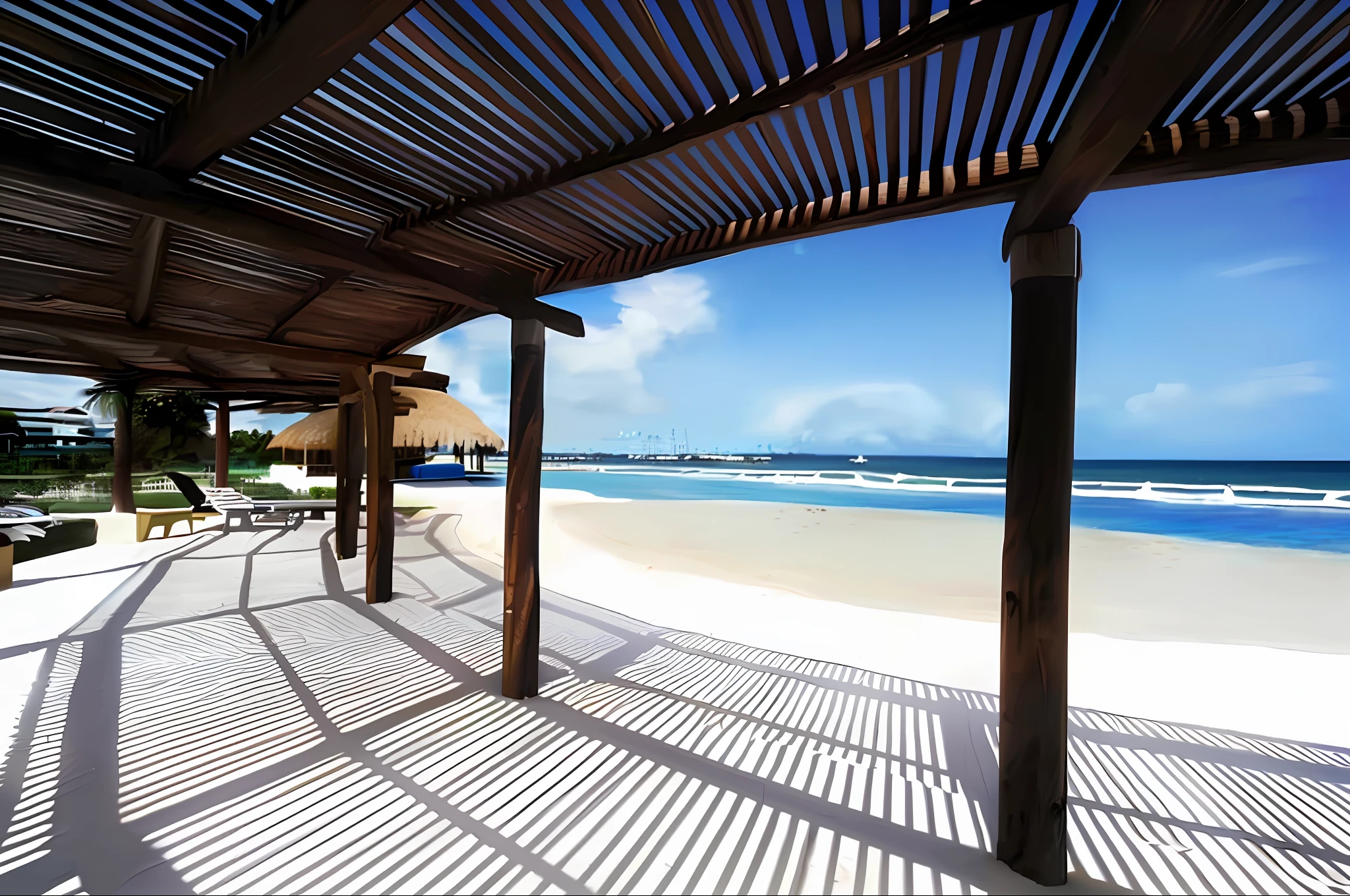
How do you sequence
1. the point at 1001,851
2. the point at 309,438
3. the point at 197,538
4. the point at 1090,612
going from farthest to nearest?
the point at 309,438
the point at 197,538
the point at 1090,612
the point at 1001,851

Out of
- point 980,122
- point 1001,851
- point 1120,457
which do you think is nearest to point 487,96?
point 980,122

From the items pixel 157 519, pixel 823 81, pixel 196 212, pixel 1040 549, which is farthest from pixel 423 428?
pixel 1040 549

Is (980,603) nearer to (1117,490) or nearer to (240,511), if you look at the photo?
(240,511)

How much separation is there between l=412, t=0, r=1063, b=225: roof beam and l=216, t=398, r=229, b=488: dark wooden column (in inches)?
464

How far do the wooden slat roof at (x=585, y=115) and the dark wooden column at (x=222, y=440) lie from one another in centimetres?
957

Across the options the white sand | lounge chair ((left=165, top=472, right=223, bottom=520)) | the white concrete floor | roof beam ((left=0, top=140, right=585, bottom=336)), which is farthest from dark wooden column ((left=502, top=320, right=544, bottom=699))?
lounge chair ((left=165, top=472, right=223, bottom=520))

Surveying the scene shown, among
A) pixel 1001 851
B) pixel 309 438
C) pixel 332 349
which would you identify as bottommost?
pixel 1001 851

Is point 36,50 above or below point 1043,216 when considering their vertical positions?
above

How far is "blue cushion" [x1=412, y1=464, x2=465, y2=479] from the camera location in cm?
2869

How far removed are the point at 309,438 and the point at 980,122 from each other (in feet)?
44.5

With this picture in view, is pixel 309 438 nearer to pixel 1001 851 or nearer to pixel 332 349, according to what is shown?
pixel 332 349

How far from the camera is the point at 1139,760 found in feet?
8.33

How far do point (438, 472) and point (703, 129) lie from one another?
3145 centimetres

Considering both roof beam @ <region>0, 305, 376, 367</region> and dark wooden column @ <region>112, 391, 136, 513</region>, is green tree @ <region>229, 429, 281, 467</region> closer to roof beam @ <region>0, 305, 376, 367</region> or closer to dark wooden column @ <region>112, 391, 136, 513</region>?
dark wooden column @ <region>112, 391, 136, 513</region>
